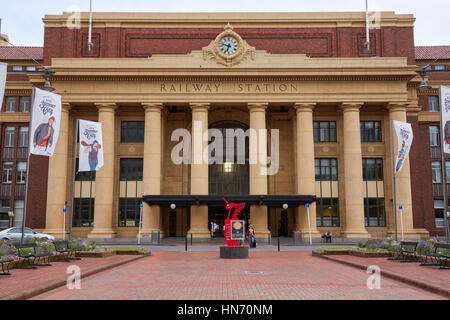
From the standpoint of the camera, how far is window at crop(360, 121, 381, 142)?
4269 centimetres

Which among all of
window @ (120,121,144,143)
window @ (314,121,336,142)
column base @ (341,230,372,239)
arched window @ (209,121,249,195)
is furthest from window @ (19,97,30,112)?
column base @ (341,230,372,239)

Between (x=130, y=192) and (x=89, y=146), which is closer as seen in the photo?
(x=89, y=146)

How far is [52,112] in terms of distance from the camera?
19734mm

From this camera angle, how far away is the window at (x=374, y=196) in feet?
136

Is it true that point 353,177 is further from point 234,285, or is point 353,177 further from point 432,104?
point 234,285

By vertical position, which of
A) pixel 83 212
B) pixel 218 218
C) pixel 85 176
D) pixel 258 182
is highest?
pixel 85 176

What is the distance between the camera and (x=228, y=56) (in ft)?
131

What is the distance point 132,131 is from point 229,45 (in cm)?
1289

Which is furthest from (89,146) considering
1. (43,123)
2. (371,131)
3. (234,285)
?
(371,131)

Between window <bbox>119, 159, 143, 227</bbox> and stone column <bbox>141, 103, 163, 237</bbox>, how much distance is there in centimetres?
308

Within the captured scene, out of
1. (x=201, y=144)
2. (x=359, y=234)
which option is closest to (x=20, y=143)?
(x=201, y=144)

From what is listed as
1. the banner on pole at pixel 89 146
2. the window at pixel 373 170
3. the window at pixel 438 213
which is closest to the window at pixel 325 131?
the window at pixel 373 170

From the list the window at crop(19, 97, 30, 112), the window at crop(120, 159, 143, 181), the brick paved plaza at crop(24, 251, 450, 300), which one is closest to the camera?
the brick paved plaza at crop(24, 251, 450, 300)

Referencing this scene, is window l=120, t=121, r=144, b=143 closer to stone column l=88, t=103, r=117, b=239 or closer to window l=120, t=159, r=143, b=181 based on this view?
window l=120, t=159, r=143, b=181
